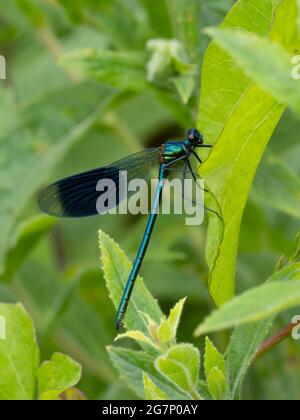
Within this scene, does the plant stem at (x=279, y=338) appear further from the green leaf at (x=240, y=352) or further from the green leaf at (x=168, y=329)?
the green leaf at (x=168, y=329)

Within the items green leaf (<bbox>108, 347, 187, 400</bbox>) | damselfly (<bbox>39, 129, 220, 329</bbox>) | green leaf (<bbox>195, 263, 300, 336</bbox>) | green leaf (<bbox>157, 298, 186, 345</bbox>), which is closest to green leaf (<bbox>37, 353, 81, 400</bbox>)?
green leaf (<bbox>108, 347, 187, 400</bbox>)

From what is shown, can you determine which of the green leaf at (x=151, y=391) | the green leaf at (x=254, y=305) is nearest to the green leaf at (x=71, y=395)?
the green leaf at (x=151, y=391)

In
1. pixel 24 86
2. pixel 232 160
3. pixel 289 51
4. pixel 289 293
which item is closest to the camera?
pixel 289 293

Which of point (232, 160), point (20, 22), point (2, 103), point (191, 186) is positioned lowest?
point (232, 160)

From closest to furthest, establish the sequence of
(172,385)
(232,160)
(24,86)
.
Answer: (232,160) → (172,385) → (24,86)

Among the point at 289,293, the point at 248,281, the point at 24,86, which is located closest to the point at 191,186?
the point at 248,281
